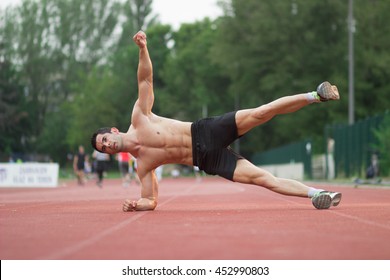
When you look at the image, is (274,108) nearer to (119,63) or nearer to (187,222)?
(187,222)

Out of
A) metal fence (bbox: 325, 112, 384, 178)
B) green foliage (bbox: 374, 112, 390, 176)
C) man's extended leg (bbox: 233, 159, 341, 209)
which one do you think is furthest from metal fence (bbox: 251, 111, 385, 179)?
man's extended leg (bbox: 233, 159, 341, 209)

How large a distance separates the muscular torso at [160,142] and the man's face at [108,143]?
12.3 inches

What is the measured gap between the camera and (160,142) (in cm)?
1002

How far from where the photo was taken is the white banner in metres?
31.8

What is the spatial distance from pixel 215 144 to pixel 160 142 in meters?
0.75

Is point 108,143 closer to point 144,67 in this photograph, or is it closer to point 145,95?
point 145,95

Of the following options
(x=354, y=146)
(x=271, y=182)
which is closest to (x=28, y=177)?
(x=354, y=146)

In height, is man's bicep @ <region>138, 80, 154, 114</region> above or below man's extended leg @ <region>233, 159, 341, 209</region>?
above

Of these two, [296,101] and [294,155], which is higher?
[296,101]

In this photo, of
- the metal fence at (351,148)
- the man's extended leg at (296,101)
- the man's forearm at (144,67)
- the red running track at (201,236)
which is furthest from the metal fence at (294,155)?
the red running track at (201,236)

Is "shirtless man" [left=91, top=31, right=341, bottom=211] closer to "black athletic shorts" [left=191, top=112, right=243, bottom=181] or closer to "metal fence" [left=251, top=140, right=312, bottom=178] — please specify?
"black athletic shorts" [left=191, top=112, right=243, bottom=181]

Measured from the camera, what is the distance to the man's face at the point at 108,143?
9.84 metres

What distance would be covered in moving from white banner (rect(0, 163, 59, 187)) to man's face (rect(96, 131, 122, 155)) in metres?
22.4
